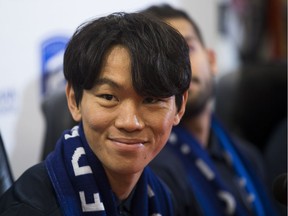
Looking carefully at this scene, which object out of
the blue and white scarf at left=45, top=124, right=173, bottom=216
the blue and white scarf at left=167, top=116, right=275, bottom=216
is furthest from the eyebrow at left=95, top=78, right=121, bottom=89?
the blue and white scarf at left=167, top=116, right=275, bottom=216

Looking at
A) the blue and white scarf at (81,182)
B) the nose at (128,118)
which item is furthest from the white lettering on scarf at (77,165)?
the nose at (128,118)

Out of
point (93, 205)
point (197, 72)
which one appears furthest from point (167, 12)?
point (93, 205)

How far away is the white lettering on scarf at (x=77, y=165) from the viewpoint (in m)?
0.85

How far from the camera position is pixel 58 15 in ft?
4.77

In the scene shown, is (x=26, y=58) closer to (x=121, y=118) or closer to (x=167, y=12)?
(x=167, y=12)

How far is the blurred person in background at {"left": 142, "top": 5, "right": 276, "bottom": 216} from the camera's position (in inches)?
52.7

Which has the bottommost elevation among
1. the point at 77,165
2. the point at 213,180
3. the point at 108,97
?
the point at 213,180

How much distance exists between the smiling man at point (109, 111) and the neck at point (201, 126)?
2.27 feet

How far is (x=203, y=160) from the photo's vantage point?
4.79 ft

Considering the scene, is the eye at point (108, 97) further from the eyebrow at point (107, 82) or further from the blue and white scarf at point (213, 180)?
the blue and white scarf at point (213, 180)

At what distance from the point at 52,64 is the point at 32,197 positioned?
71cm

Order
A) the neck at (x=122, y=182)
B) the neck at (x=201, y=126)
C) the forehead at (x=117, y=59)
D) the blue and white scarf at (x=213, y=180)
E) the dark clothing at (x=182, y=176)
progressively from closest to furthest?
the forehead at (x=117, y=59) → the neck at (x=122, y=182) → the dark clothing at (x=182, y=176) → the blue and white scarf at (x=213, y=180) → the neck at (x=201, y=126)

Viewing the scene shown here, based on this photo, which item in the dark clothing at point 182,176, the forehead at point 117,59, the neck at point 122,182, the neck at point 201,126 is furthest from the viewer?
the neck at point 201,126

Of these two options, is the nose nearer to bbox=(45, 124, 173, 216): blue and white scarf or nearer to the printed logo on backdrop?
bbox=(45, 124, 173, 216): blue and white scarf
